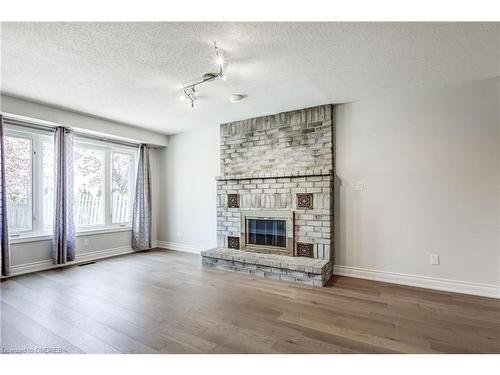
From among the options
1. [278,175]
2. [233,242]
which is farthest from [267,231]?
[278,175]

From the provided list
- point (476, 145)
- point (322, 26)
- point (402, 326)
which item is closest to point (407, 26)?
point (322, 26)

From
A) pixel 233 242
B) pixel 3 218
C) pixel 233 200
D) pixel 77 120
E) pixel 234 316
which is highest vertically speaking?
pixel 77 120

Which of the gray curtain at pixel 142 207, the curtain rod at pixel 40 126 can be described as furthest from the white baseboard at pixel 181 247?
the curtain rod at pixel 40 126

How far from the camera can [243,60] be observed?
2.35 m

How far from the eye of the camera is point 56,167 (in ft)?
12.5

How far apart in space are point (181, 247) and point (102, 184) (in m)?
1.94

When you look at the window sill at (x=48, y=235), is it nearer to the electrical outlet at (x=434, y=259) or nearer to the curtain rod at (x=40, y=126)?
the curtain rod at (x=40, y=126)

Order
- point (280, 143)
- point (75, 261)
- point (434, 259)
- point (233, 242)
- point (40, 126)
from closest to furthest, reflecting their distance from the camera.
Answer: point (434, 259)
point (40, 126)
point (280, 143)
point (75, 261)
point (233, 242)

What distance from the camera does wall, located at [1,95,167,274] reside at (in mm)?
3393

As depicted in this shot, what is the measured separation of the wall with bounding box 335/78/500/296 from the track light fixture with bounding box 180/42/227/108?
191 centimetres

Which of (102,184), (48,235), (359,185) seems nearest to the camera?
(359,185)

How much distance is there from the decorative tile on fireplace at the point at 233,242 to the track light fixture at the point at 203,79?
7.56 ft

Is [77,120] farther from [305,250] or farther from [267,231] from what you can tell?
[305,250]
